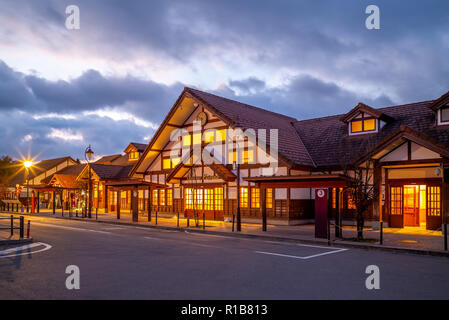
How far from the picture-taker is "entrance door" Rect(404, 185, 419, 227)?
68.2ft

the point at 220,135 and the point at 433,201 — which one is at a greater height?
the point at 220,135

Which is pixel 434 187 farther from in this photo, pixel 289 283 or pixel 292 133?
pixel 289 283

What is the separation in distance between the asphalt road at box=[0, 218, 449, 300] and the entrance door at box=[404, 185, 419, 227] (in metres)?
8.66

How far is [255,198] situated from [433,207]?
10070 millimetres

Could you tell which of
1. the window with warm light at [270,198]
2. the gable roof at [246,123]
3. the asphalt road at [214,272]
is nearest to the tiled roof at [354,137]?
the gable roof at [246,123]

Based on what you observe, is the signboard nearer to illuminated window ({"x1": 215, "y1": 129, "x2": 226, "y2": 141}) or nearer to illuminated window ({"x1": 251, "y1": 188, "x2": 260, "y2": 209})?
illuminated window ({"x1": 251, "y1": 188, "x2": 260, "y2": 209})

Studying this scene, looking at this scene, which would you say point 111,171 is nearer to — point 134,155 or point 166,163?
point 134,155

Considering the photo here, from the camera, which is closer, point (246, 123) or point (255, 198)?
point (255, 198)

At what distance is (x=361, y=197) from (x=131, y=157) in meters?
32.7

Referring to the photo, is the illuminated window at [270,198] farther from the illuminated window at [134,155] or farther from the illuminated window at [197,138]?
the illuminated window at [134,155]

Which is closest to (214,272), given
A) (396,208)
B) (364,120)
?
(396,208)

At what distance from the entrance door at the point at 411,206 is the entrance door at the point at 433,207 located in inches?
44.1

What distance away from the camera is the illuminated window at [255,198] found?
2473 centimetres

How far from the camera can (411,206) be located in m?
21.0
